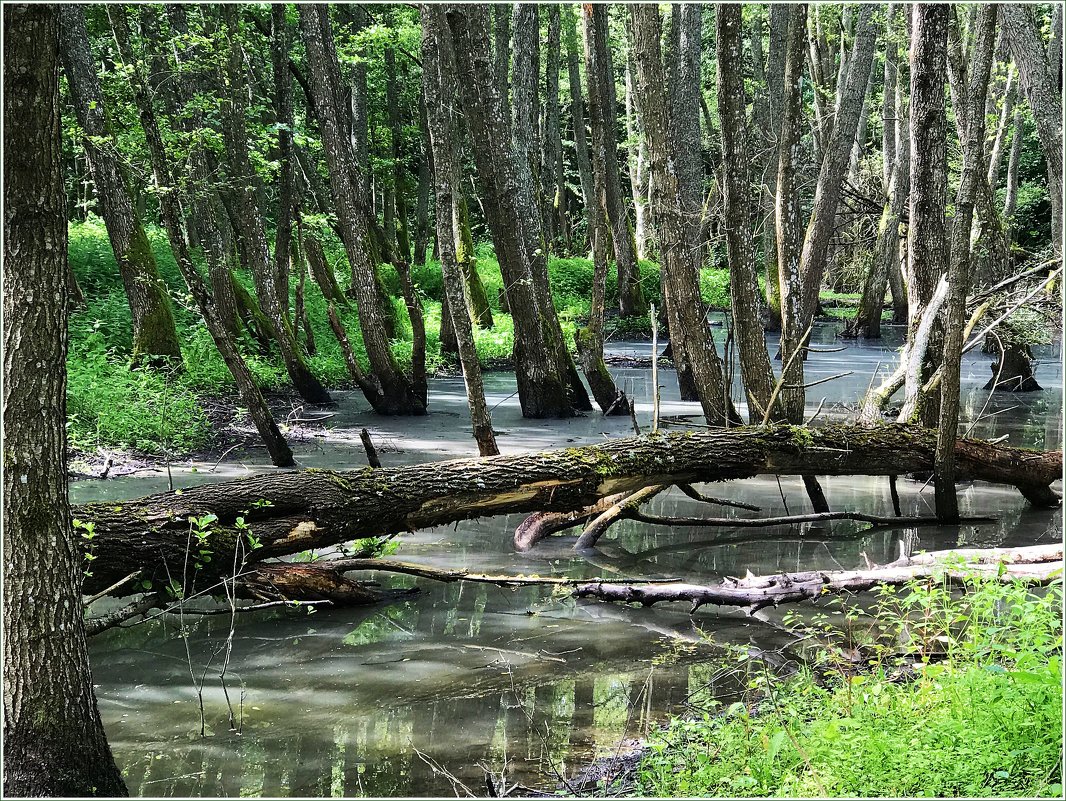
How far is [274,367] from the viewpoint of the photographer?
17750 mm

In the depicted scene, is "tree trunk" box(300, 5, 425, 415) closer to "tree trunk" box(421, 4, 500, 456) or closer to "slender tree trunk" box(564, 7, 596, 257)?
"tree trunk" box(421, 4, 500, 456)

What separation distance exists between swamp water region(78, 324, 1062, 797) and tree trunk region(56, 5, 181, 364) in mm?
5095

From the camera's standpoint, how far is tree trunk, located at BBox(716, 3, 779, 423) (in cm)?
1020

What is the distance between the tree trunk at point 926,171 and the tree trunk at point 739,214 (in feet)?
5.18

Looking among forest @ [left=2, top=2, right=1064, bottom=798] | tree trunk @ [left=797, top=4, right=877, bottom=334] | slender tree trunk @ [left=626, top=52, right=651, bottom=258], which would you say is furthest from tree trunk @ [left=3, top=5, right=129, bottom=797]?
slender tree trunk @ [left=626, top=52, right=651, bottom=258]

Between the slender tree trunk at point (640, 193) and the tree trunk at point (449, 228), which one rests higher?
the slender tree trunk at point (640, 193)

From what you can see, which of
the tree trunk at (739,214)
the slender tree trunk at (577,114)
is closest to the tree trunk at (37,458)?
the tree trunk at (739,214)

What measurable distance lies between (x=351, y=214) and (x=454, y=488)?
8.61 m

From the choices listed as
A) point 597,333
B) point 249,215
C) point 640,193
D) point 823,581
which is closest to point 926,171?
point 823,581

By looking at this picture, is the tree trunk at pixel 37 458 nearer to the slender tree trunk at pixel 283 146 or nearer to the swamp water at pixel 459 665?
the swamp water at pixel 459 665

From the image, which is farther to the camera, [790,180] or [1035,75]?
[790,180]

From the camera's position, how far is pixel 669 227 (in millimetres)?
11930

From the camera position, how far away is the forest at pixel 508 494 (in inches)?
152

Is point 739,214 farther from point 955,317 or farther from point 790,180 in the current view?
point 955,317
